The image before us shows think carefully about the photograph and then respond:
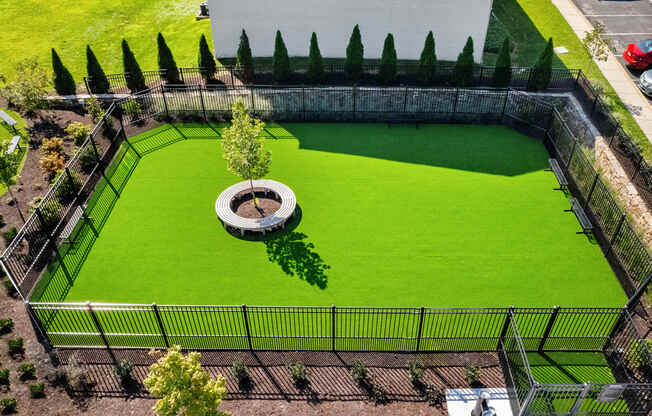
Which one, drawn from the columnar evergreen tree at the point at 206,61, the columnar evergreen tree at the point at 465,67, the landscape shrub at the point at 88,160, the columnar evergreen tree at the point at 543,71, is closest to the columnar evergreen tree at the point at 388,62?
the columnar evergreen tree at the point at 465,67

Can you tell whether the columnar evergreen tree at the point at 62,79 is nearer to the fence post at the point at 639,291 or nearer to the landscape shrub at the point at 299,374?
the landscape shrub at the point at 299,374

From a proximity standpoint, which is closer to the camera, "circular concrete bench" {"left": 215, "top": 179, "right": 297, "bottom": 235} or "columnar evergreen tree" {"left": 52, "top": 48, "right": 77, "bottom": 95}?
"circular concrete bench" {"left": 215, "top": 179, "right": 297, "bottom": 235}

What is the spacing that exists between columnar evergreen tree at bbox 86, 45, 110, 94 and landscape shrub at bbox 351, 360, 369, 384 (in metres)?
19.1

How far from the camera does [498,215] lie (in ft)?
59.7

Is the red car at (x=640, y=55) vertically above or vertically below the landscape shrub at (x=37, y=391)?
above

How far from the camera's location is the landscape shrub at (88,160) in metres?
19.8

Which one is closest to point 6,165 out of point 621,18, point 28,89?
point 28,89

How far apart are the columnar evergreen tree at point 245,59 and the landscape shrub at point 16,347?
52.1 feet

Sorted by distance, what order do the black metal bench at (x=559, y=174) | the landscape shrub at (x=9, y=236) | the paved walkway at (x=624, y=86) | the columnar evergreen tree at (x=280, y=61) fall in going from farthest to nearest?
the columnar evergreen tree at (x=280, y=61), the paved walkway at (x=624, y=86), the black metal bench at (x=559, y=174), the landscape shrub at (x=9, y=236)

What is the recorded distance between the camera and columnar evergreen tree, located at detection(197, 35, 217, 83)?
24.3 metres

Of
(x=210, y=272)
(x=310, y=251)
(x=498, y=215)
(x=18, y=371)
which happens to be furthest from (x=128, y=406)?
(x=498, y=215)

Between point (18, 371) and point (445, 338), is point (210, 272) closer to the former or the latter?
point (18, 371)

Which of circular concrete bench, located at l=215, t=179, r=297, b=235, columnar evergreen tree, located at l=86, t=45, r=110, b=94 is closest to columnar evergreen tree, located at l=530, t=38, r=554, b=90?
circular concrete bench, located at l=215, t=179, r=297, b=235

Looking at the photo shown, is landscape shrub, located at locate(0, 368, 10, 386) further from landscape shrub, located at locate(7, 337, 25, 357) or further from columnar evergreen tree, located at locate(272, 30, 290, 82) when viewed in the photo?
columnar evergreen tree, located at locate(272, 30, 290, 82)
